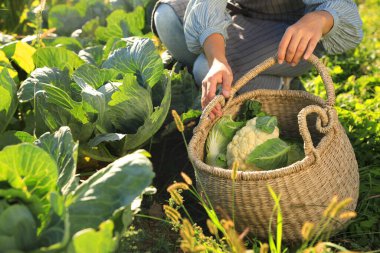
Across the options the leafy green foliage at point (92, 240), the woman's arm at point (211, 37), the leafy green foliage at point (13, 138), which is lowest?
the leafy green foliage at point (13, 138)

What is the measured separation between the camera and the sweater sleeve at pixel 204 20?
9.30 feet

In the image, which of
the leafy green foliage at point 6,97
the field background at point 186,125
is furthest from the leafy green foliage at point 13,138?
the field background at point 186,125

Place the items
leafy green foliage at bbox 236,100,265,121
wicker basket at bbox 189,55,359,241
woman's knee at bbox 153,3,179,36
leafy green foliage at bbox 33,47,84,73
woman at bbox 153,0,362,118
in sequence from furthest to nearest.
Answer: woman's knee at bbox 153,3,179,36, leafy green foliage at bbox 33,47,84,73, leafy green foliage at bbox 236,100,265,121, woman at bbox 153,0,362,118, wicker basket at bbox 189,55,359,241

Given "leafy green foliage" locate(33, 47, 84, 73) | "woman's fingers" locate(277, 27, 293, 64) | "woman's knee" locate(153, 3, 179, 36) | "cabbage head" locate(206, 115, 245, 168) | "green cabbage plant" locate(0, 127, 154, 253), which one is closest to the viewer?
"green cabbage plant" locate(0, 127, 154, 253)

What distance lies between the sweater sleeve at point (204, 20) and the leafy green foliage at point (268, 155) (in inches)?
26.8

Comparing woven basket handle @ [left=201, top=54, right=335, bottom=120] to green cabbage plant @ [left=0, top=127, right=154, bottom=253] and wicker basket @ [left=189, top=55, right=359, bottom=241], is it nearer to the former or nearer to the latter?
wicker basket @ [left=189, top=55, right=359, bottom=241]

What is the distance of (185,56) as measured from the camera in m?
3.50

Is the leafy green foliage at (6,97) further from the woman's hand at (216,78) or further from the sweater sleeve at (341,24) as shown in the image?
the sweater sleeve at (341,24)

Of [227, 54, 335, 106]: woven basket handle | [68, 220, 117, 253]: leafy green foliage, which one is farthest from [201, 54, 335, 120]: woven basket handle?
[68, 220, 117, 253]: leafy green foliage

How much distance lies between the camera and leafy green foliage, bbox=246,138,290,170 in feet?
7.98

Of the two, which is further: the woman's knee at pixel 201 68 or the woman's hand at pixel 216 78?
the woman's knee at pixel 201 68

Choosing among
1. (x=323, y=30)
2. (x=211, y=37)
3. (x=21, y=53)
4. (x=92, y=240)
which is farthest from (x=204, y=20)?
(x=92, y=240)

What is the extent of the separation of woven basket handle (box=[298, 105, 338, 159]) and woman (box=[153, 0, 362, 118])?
24 centimetres

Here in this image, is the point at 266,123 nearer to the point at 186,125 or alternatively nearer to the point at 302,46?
the point at 302,46
